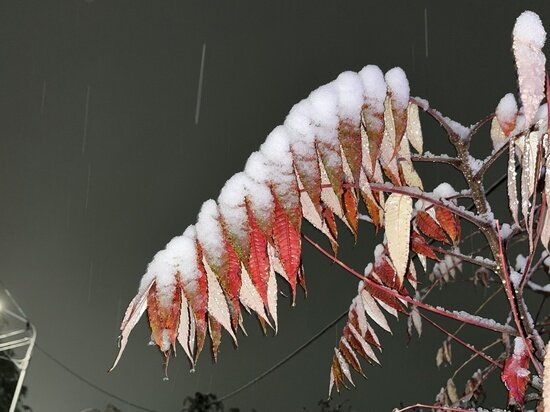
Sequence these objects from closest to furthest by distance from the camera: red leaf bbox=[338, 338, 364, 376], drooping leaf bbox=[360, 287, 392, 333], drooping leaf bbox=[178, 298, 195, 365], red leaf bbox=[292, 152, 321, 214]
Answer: red leaf bbox=[292, 152, 321, 214]
drooping leaf bbox=[178, 298, 195, 365]
drooping leaf bbox=[360, 287, 392, 333]
red leaf bbox=[338, 338, 364, 376]

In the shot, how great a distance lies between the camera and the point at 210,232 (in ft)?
3.24

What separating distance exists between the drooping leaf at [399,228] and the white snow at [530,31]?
0.31 metres

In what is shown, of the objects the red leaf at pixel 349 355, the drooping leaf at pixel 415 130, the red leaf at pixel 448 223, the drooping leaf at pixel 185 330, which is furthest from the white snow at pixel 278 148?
the red leaf at pixel 349 355

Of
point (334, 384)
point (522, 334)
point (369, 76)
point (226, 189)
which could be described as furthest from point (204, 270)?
point (334, 384)

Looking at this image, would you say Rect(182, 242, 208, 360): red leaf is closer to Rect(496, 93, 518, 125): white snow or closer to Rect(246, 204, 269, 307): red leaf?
Rect(246, 204, 269, 307): red leaf

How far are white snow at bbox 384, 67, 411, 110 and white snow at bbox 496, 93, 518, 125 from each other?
245mm

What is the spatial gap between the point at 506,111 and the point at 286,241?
58 centimetres

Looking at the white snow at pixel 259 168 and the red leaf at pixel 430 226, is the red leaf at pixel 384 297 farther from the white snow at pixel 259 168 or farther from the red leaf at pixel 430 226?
the white snow at pixel 259 168

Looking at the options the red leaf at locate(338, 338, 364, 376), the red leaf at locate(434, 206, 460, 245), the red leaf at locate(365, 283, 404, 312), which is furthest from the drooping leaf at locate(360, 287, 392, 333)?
the red leaf at locate(434, 206, 460, 245)

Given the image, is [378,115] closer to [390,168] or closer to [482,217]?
[390,168]

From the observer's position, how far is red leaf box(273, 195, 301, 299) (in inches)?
35.7

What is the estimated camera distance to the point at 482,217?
→ 3.55ft

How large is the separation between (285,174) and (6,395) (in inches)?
757

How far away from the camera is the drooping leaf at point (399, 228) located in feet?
3.01
